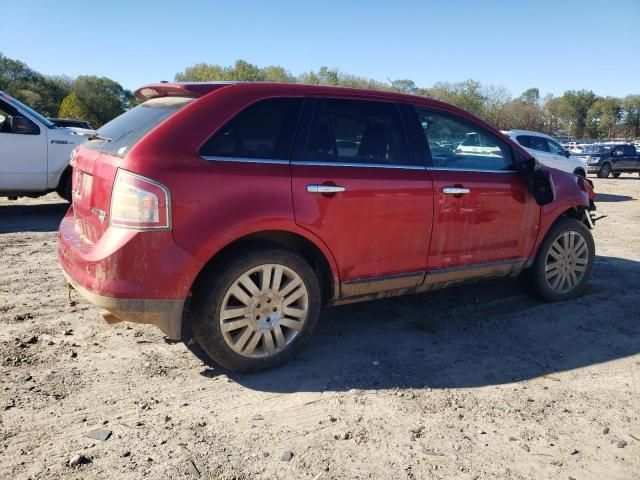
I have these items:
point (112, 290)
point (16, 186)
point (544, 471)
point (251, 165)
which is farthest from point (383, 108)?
point (16, 186)

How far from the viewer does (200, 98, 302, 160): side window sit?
3.30 metres

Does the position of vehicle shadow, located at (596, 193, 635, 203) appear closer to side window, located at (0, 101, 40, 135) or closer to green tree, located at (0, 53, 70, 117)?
side window, located at (0, 101, 40, 135)

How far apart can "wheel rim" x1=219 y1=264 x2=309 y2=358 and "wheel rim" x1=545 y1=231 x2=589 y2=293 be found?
272 cm

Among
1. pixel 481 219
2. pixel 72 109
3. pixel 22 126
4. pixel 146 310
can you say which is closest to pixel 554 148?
pixel 481 219

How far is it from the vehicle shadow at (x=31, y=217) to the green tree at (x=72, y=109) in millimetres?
47764

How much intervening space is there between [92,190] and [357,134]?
184 centimetres

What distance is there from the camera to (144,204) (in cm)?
303

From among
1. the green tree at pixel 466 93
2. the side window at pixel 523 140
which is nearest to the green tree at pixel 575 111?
the green tree at pixel 466 93

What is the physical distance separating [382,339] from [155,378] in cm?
170

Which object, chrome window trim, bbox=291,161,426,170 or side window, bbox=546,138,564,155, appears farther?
side window, bbox=546,138,564,155

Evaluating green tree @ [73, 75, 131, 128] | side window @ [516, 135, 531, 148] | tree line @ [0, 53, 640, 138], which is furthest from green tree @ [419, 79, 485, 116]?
side window @ [516, 135, 531, 148]

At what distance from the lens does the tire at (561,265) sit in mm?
4984

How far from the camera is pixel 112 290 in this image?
3.10 m

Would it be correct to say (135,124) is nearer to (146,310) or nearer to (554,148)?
(146,310)
